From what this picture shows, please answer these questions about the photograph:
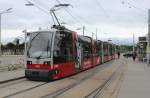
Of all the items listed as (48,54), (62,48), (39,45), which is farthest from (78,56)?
(48,54)

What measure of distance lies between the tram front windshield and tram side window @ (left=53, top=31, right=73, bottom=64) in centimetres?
46

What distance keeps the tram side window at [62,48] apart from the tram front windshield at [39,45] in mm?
458

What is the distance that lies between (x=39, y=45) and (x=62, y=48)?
1762mm

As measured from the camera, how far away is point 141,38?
3044 inches

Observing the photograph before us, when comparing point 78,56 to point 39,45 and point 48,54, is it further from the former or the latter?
point 48,54

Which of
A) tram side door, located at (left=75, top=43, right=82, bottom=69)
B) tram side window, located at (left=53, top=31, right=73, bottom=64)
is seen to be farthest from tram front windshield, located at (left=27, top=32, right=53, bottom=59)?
tram side door, located at (left=75, top=43, right=82, bottom=69)

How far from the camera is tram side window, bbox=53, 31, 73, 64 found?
73.0 feet

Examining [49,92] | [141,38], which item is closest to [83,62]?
[49,92]

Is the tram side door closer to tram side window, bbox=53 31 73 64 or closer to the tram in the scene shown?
tram side window, bbox=53 31 73 64

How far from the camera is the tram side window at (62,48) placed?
22.3 meters

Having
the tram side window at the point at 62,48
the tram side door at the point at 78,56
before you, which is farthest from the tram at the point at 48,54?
the tram side door at the point at 78,56

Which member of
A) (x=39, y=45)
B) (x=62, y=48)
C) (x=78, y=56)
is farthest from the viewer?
(x=78, y=56)

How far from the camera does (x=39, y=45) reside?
22.1m

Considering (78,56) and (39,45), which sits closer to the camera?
(39,45)
